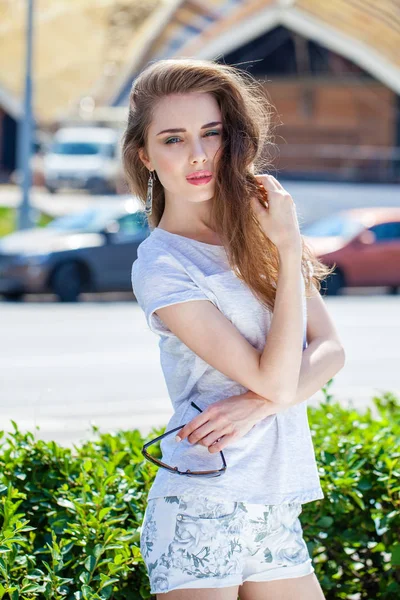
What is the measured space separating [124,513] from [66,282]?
1473cm

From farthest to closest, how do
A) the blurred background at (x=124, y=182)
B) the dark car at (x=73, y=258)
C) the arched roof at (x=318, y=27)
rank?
the arched roof at (x=318, y=27)
the dark car at (x=73, y=258)
the blurred background at (x=124, y=182)

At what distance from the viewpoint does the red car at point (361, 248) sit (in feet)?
66.1

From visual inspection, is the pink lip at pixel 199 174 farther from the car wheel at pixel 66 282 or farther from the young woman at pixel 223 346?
the car wheel at pixel 66 282

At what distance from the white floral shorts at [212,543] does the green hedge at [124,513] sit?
464 mm

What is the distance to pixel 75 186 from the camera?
34531 mm

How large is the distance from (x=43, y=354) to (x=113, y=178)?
21.6m

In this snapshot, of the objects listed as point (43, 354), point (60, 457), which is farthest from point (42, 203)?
point (60, 457)

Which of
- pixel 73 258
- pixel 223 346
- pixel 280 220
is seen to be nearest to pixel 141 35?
pixel 73 258

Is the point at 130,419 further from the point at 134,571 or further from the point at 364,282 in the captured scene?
the point at 364,282

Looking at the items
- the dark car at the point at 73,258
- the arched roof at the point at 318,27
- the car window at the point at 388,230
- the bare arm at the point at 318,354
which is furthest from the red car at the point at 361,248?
the arched roof at the point at 318,27

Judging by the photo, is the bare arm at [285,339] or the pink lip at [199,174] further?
the pink lip at [199,174]

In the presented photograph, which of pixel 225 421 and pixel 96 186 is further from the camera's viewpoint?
pixel 96 186

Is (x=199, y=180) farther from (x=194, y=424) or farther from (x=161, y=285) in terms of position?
(x=194, y=424)

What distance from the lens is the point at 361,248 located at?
20.3 metres
